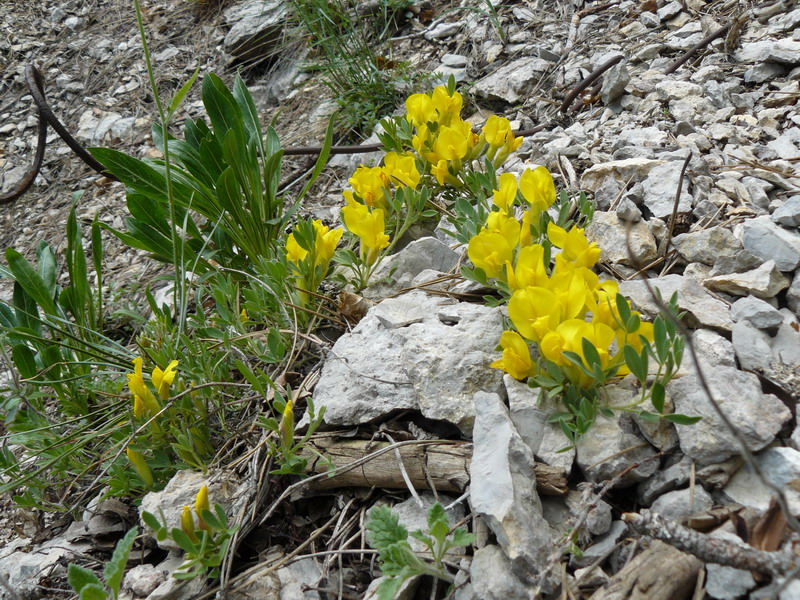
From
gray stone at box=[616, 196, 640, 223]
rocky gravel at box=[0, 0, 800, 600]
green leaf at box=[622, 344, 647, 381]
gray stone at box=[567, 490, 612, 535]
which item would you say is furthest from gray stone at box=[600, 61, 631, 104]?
gray stone at box=[567, 490, 612, 535]

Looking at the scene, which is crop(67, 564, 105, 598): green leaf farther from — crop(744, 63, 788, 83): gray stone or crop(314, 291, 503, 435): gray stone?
crop(744, 63, 788, 83): gray stone

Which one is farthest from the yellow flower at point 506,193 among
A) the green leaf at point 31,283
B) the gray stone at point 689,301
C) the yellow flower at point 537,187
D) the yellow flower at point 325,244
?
the green leaf at point 31,283

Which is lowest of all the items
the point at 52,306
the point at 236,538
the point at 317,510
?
the point at 317,510

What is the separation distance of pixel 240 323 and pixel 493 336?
80 centimetres

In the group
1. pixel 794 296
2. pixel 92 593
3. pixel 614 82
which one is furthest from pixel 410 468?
pixel 614 82

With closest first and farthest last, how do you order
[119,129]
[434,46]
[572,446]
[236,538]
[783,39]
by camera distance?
[572,446], [236,538], [783,39], [434,46], [119,129]

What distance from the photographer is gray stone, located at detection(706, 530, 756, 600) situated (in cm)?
92

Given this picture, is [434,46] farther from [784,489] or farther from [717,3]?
[784,489]

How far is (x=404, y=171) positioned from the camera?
2.13m

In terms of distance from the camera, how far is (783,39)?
2402mm

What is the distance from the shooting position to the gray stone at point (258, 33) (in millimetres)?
4238

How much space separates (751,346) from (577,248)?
0.41 metres

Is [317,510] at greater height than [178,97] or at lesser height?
lesser

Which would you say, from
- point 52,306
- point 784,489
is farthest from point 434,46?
point 784,489
